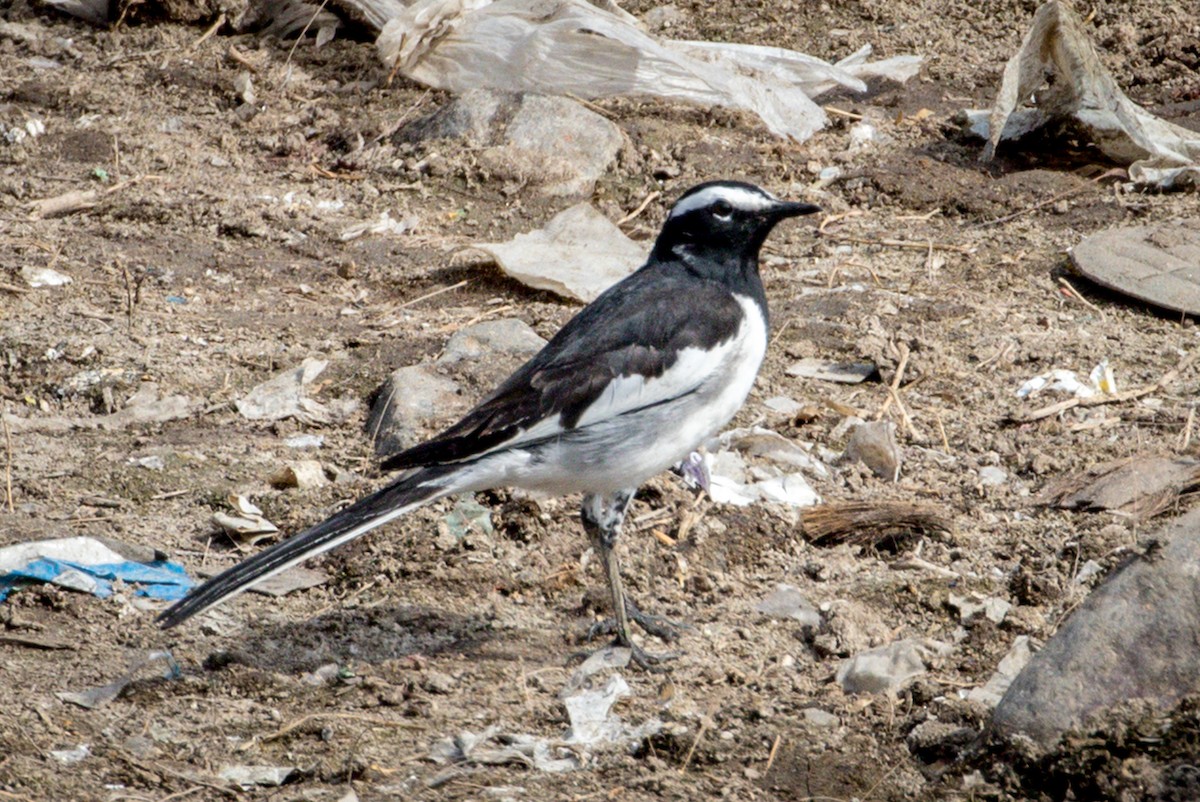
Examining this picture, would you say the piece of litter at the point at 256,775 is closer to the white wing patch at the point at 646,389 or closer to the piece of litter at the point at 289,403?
the white wing patch at the point at 646,389

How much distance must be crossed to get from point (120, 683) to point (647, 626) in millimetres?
1572

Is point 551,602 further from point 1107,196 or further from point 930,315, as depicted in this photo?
point 1107,196

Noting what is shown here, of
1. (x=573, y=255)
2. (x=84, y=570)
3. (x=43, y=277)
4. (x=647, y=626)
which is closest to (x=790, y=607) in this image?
(x=647, y=626)

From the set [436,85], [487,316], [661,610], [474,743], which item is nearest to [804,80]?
[436,85]

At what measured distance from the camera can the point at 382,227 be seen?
766 cm

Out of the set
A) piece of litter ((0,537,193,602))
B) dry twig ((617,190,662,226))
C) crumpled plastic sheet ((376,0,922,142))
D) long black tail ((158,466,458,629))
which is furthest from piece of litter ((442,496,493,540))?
crumpled plastic sheet ((376,0,922,142))

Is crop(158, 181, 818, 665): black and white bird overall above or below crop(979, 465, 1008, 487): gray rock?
above

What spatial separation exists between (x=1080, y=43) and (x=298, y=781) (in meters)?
6.04

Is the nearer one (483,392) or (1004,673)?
(1004,673)

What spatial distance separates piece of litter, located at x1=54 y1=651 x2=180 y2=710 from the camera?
3.98 metres

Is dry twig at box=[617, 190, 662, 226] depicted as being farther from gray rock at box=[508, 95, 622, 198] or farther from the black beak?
the black beak

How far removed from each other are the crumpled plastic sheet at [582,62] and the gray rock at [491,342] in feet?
8.79

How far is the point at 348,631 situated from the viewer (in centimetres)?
449

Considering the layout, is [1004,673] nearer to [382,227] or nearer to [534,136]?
[382,227]
